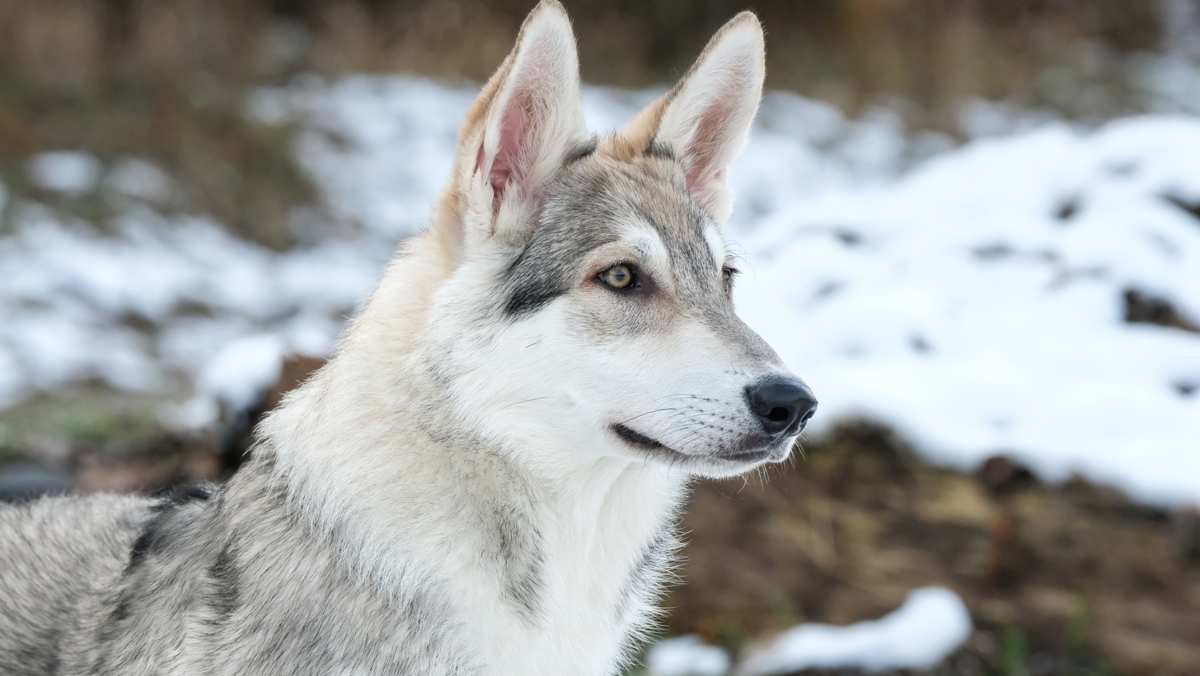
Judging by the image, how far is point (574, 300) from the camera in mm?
3125

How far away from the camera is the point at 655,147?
144 inches

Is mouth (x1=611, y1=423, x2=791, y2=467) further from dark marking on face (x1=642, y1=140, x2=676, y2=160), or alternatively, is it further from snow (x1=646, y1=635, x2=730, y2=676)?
snow (x1=646, y1=635, x2=730, y2=676)

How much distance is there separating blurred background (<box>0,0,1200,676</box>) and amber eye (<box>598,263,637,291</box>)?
2.20 meters

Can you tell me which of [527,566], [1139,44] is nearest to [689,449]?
[527,566]

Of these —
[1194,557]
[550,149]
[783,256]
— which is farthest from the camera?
[783,256]

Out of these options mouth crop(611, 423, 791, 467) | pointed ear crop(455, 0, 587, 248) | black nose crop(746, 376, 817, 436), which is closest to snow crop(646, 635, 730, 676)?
mouth crop(611, 423, 791, 467)

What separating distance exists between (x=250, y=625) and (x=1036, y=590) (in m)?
3.23

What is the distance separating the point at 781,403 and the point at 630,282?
1.82 feet

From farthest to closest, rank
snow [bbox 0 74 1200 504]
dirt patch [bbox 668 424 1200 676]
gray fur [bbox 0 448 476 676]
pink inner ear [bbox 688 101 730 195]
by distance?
snow [bbox 0 74 1200 504] → dirt patch [bbox 668 424 1200 676] → pink inner ear [bbox 688 101 730 195] → gray fur [bbox 0 448 476 676]

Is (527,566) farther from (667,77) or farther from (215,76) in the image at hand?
(667,77)

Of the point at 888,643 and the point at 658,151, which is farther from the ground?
the point at 658,151

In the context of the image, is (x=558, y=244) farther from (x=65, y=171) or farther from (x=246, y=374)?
(x=65, y=171)

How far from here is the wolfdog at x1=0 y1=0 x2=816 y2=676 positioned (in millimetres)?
2941

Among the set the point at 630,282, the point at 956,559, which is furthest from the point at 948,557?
the point at 630,282
